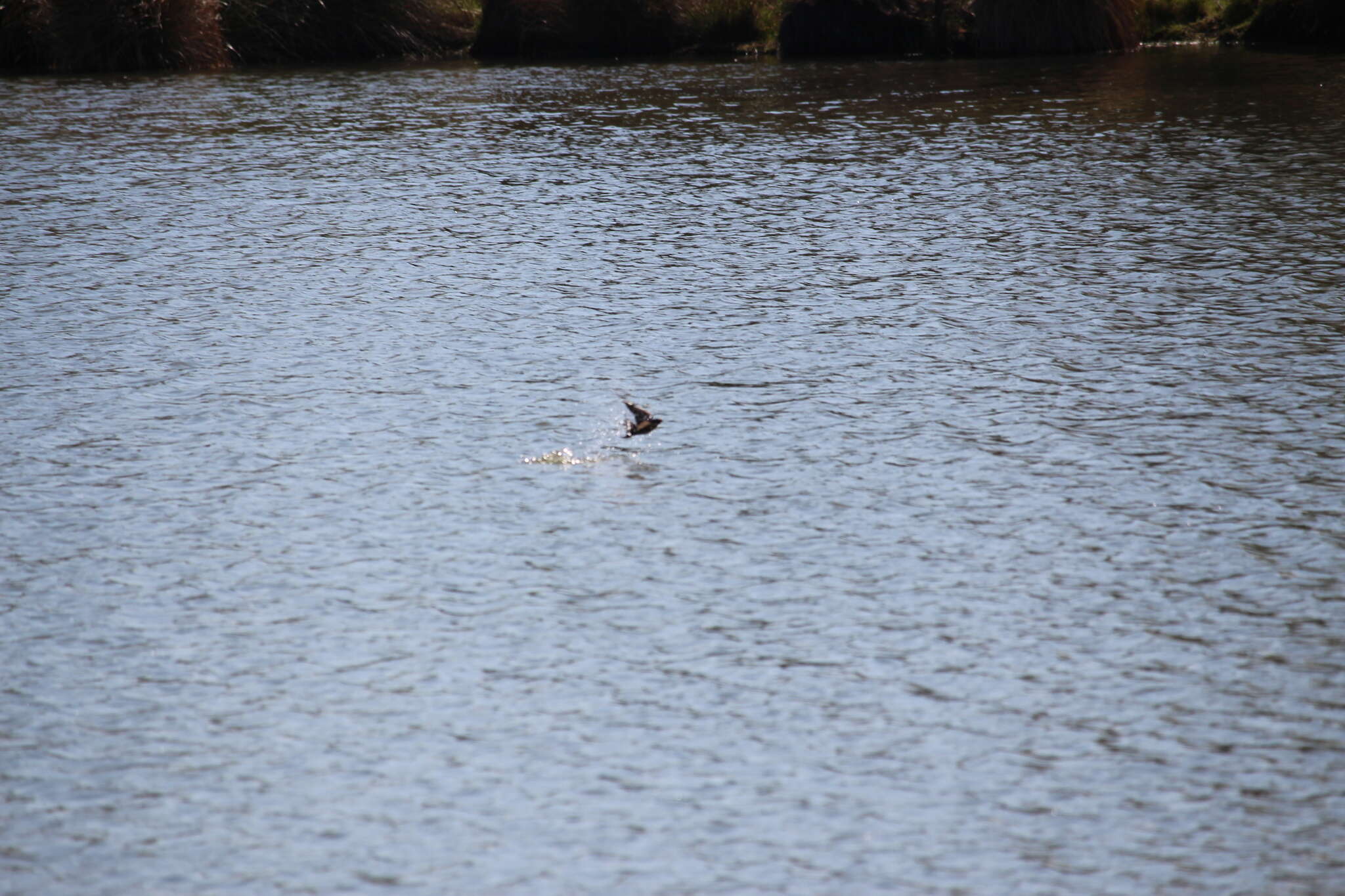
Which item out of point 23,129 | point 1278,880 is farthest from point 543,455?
point 23,129

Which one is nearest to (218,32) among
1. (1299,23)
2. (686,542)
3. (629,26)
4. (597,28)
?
(597,28)

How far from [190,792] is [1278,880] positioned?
6.24ft

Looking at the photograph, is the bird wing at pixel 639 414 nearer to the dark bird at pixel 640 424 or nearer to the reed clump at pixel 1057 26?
the dark bird at pixel 640 424

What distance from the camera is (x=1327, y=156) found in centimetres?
833

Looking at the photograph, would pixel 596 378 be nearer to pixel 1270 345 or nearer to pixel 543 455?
pixel 543 455

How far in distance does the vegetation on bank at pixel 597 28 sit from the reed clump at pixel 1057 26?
0.5 inches

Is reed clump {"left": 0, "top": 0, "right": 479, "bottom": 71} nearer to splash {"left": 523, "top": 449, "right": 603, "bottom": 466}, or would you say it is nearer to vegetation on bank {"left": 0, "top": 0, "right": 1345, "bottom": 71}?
vegetation on bank {"left": 0, "top": 0, "right": 1345, "bottom": 71}

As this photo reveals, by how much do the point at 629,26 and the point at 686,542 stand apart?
42.3 ft

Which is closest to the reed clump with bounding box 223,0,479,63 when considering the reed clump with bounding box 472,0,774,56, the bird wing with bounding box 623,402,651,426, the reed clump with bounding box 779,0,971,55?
the reed clump with bounding box 472,0,774,56

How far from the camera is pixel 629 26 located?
622 inches

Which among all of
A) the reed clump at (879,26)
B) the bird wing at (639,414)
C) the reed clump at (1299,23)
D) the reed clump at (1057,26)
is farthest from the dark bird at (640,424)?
the reed clump at (1299,23)

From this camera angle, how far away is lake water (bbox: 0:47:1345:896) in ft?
8.56

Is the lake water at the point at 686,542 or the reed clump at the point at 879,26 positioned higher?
the reed clump at the point at 879,26

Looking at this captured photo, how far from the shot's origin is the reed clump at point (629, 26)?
1576 cm
